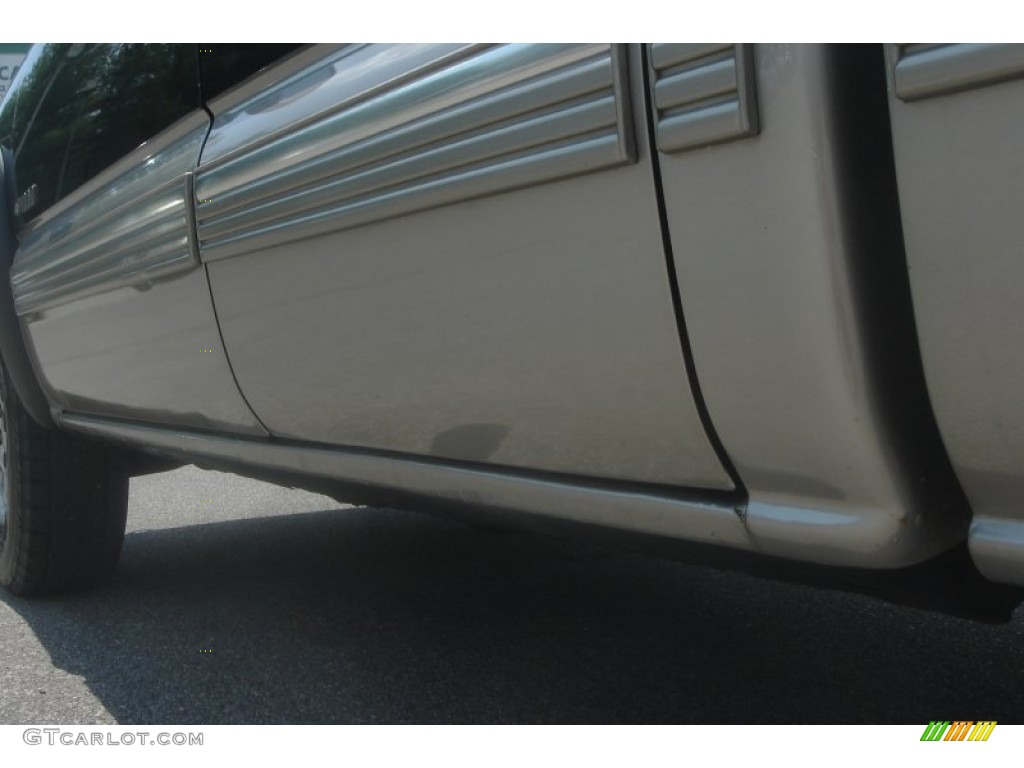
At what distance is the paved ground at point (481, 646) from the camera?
2.11m

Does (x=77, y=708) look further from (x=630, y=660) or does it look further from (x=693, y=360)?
(x=693, y=360)

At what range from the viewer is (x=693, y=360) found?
1.22m

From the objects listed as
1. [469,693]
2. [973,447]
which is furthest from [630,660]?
[973,447]

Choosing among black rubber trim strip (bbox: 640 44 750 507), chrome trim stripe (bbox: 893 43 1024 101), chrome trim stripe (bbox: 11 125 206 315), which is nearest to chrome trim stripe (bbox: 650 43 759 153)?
black rubber trim strip (bbox: 640 44 750 507)

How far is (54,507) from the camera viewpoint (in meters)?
2.96

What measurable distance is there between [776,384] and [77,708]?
164 cm

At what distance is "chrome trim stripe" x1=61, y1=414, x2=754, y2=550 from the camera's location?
1.29 metres

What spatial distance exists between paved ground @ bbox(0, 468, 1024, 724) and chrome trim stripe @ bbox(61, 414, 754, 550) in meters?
0.48

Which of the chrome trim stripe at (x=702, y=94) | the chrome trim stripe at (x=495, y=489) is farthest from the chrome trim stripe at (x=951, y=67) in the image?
the chrome trim stripe at (x=495, y=489)

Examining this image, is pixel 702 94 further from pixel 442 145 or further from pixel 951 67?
pixel 442 145
